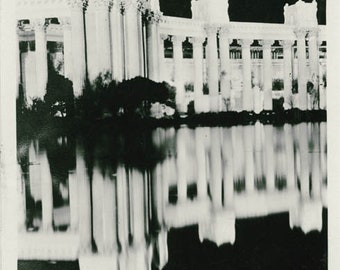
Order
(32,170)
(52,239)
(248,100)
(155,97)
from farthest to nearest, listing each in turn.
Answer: (248,100)
(155,97)
(32,170)
(52,239)

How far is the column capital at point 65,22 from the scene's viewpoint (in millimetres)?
5176

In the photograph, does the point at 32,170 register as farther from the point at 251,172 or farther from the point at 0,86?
the point at 251,172

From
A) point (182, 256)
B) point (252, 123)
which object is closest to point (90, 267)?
point (182, 256)

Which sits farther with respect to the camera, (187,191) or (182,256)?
(187,191)

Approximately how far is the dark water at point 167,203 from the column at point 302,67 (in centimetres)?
31

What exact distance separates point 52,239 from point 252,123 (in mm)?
2941

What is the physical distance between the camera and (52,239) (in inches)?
153

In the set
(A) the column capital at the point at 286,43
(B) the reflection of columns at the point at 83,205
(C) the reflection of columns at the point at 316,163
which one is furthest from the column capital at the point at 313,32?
(B) the reflection of columns at the point at 83,205

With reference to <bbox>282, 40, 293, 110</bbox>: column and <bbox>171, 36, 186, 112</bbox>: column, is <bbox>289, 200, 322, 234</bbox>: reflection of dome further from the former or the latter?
<bbox>282, 40, 293, 110</bbox>: column

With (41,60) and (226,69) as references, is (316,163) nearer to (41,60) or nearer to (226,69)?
(226,69)

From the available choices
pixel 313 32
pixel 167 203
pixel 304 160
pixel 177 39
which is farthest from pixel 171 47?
pixel 167 203

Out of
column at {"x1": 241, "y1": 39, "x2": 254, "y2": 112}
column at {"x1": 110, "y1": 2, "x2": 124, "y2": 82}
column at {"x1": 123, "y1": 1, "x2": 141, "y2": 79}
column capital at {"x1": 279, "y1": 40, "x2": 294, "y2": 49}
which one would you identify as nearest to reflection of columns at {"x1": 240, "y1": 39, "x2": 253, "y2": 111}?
column at {"x1": 241, "y1": 39, "x2": 254, "y2": 112}

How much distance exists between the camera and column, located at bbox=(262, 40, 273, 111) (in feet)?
19.7

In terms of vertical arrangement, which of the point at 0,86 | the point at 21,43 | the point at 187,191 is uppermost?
the point at 21,43
